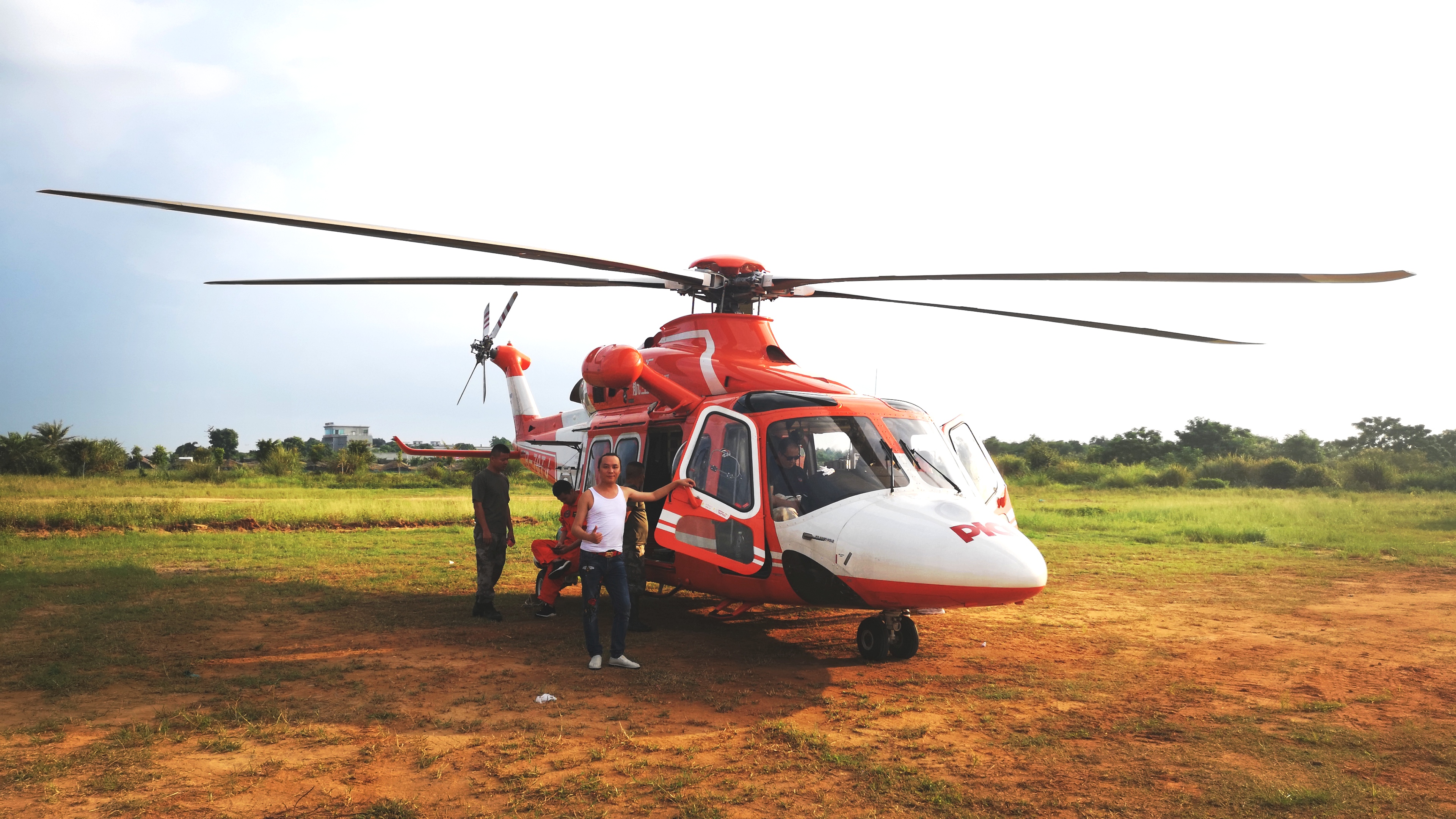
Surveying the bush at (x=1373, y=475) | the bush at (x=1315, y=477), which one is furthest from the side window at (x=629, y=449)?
the bush at (x=1315, y=477)

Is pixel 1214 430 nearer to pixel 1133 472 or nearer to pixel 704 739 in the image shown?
pixel 1133 472

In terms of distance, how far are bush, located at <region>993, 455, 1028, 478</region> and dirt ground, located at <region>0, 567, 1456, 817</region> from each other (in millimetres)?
31516

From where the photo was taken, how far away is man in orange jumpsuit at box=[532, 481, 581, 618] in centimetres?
830

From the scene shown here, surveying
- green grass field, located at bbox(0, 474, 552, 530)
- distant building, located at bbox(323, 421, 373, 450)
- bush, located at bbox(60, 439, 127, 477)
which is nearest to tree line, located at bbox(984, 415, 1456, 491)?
green grass field, located at bbox(0, 474, 552, 530)

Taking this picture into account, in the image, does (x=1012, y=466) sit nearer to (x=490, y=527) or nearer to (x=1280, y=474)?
(x=1280, y=474)

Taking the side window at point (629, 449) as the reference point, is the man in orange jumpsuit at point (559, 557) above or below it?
below

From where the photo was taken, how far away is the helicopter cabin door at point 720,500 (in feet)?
21.5

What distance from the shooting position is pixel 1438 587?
38.2 feet

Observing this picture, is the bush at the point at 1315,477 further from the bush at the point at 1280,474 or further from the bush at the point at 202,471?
the bush at the point at 202,471

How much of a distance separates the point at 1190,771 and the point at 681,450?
4411mm

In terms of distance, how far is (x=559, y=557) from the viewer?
841 centimetres

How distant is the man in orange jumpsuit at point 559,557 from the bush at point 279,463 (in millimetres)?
34677

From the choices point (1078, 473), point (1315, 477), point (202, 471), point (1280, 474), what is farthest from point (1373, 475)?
point (202, 471)

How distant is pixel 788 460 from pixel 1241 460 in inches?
1570
